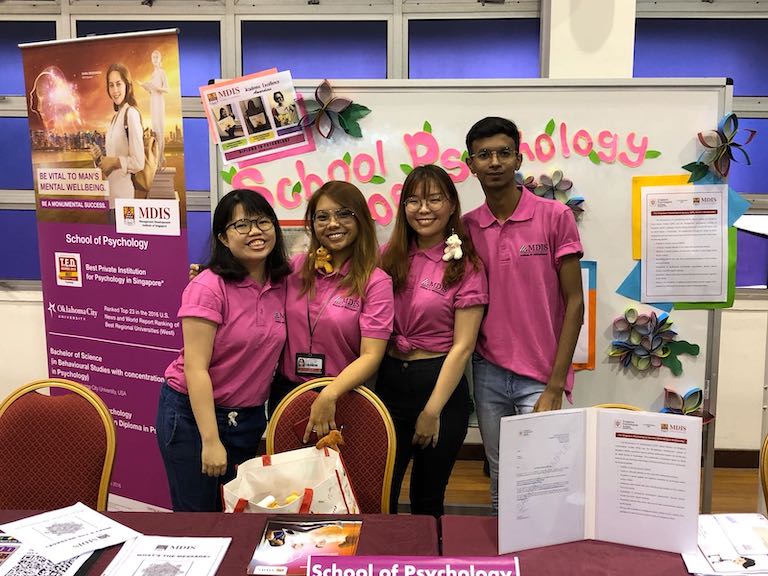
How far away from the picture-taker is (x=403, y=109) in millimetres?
2363

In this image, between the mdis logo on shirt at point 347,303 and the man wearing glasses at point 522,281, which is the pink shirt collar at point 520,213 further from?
the mdis logo on shirt at point 347,303

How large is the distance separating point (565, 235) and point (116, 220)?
182cm

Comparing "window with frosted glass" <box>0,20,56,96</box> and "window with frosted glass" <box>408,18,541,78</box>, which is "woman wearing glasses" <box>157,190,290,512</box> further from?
"window with frosted glass" <box>0,20,56,96</box>

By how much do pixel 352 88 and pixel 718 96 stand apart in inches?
54.1

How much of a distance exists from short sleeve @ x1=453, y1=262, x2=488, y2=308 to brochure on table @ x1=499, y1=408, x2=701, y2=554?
79cm

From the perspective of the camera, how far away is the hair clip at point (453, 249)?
6.33 feet

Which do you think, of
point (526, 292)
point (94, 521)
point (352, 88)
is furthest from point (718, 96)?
point (94, 521)

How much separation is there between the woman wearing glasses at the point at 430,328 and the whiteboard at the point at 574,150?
46 centimetres

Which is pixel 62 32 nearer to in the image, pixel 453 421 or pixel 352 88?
pixel 352 88

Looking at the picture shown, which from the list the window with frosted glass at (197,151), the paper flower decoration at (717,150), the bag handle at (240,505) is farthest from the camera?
the window with frosted glass at (197,151)

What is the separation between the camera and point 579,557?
118 cm

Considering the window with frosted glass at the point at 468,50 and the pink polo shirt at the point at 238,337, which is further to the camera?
the window with frosted glass at the point at 468,50

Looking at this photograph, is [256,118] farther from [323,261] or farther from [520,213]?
[520,213]
